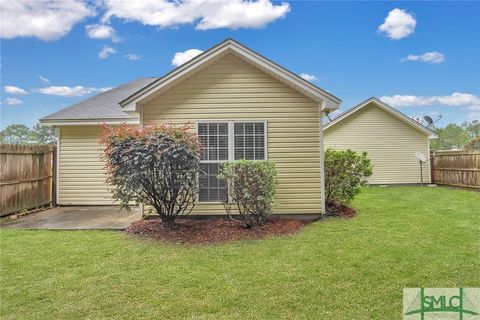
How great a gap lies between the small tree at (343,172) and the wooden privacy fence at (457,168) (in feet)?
28.6

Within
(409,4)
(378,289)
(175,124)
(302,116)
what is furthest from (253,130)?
(409,4)

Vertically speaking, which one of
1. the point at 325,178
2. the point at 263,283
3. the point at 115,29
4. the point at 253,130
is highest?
the point at 115,29

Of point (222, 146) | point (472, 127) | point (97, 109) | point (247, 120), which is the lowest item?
point (222, 146)

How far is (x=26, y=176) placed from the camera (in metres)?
8.56

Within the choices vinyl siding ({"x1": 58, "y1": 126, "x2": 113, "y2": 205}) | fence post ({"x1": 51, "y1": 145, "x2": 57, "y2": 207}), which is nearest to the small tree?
Result: vinyl siding ({"x1": 58, "y1": 126, "x2": 113, "y2": 205})

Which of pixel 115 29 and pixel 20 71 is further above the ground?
pixel 115 29

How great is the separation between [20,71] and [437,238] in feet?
57.1

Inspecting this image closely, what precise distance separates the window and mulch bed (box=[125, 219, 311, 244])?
793 mm

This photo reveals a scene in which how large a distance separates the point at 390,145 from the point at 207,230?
45.3 ft

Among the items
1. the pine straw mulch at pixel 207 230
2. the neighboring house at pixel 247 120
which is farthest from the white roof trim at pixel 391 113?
the pine straw mulch at pixel 207 230

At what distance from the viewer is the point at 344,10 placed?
28.2 ft

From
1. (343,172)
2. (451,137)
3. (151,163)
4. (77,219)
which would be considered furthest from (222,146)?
(451,137)

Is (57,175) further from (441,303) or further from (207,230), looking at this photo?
(441,303)

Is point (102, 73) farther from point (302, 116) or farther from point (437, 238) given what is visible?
point (437, 238)
